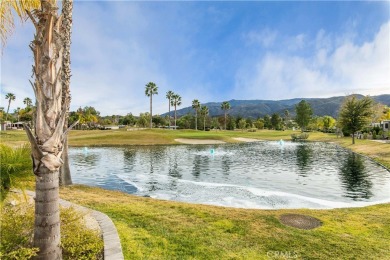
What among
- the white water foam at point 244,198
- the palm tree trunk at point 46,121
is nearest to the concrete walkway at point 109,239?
the palm tree trunk at point 46,121

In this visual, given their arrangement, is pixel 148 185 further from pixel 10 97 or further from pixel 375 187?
pixel 10 97

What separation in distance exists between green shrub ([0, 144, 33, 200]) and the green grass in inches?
123

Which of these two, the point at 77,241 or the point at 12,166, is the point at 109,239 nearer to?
the point at 77,241

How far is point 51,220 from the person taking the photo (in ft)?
16.2

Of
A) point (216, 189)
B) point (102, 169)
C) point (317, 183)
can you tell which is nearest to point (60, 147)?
point (216, 189)

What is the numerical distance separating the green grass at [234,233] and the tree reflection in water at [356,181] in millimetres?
5459

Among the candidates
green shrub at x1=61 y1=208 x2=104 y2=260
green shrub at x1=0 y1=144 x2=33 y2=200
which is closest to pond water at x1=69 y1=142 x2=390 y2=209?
green shrub at x1=61 y1=208 x2=104 y2=260

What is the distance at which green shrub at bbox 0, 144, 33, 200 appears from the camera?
5.96 metres

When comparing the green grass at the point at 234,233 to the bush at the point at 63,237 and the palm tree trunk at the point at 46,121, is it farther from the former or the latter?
the palm tree trunk at the point at 46,121

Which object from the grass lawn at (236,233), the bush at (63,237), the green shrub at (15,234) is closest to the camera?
the green shrub at (15,234)

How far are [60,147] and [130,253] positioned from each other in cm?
343

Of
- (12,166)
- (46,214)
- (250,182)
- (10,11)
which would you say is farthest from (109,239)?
(250,182)

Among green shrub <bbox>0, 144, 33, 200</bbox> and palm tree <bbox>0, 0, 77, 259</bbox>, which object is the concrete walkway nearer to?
palm tree <bbox>0, 0, 77, 259</bbox>

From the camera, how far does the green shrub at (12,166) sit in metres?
5.96
